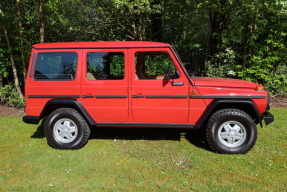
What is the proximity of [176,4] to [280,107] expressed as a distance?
17.6 ft

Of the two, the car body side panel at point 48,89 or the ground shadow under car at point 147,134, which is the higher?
the car body side panel at point 48,89

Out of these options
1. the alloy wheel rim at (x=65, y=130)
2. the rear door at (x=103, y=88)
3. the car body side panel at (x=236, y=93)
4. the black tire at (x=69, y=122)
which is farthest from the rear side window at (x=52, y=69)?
the car body side panel at (x=236, y=93)

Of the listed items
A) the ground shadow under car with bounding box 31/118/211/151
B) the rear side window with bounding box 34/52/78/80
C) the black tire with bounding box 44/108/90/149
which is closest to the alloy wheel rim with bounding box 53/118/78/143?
the black tire with bounding box 44/108/90/149

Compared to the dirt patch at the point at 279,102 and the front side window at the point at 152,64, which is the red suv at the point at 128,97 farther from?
the dirt patch at the point at 279,102

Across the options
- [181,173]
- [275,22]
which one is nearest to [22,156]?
[181,173]

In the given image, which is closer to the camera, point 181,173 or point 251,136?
point 181,173

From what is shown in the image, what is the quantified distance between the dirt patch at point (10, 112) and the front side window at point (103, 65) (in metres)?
4.15

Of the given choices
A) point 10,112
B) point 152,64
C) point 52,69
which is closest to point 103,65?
point 52,69

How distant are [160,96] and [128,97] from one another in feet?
1.97

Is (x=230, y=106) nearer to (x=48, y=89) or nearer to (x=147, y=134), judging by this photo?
(x=147, y=134)

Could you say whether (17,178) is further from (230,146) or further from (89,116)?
(230,146)

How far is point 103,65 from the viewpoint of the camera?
4195 millimetres

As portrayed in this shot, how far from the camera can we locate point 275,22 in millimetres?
8055

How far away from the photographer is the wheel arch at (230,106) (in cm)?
370
